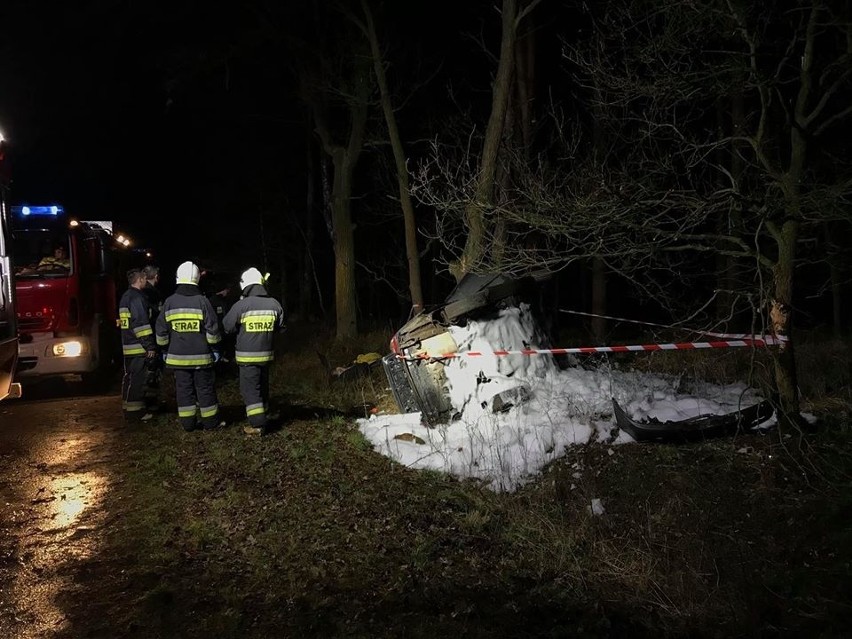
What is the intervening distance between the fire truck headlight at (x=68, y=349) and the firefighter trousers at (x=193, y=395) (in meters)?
3.53

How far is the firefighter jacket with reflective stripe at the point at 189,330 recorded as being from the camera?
709 centimetres

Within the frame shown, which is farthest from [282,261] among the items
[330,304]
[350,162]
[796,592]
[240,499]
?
[796,592]

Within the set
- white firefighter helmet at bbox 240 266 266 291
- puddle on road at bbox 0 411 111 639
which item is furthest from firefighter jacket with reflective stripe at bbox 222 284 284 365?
puddle on road at bbox 0 411 111 639

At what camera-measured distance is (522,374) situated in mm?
7250

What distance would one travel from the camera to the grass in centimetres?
342

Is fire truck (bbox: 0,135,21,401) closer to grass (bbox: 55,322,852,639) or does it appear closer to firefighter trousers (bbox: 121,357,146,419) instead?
firefighter trousers (bbox: 121,357,146,419)

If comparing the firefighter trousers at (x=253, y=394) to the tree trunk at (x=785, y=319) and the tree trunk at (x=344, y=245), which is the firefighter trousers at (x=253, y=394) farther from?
the tree trunk at (x=344, y=245)

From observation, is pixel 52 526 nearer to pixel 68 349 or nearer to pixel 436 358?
pixel 436 358

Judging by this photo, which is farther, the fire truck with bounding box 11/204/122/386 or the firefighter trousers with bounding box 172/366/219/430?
the fire truck with bounding box 11/204/122/386

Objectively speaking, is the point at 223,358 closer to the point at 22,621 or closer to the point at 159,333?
the point at 159,333

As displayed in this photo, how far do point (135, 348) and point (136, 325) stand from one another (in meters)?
0.31

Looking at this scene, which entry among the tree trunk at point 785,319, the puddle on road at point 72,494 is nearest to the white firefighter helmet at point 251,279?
the puddle on road at point 72,494

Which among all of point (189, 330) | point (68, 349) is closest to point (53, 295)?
point (68, 349)

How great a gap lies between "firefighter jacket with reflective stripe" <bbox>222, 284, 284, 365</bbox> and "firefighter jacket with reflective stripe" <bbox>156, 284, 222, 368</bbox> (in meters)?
0.23
